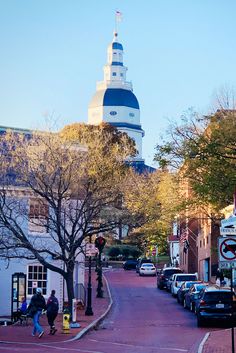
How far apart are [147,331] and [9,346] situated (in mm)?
6489

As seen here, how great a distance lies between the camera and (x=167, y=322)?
95.6 feet

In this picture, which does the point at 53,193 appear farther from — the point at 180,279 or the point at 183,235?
the point at 183,235

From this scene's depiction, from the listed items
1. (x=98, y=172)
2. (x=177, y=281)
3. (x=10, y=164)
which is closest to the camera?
(x=10, y=164)

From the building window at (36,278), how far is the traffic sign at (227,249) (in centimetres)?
1923

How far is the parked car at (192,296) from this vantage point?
32.8 m

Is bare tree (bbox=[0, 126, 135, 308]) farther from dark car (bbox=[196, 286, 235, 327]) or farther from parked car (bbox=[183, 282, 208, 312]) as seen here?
parked car (bbox=[183, 282, 208, 312])

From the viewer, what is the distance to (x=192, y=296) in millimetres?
33188

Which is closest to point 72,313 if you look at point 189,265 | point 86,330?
point 86,330

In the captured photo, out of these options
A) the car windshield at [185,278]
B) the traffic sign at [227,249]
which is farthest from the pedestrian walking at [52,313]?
the car windshield at [185,278]

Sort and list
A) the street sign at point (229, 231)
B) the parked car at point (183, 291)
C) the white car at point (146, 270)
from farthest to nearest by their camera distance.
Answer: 1. the white car at point (146, 270)
2. the parked car at point (183, 291)
3. the street sign at point (229, 231)

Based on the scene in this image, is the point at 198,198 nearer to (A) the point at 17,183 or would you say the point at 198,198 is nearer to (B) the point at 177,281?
(B) the point at 177,281

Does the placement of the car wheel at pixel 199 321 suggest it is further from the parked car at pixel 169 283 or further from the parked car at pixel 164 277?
the parked car at pixel 164 277

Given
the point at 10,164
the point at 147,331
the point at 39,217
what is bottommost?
the point at 147,331

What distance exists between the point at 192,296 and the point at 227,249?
17859 millimetres
